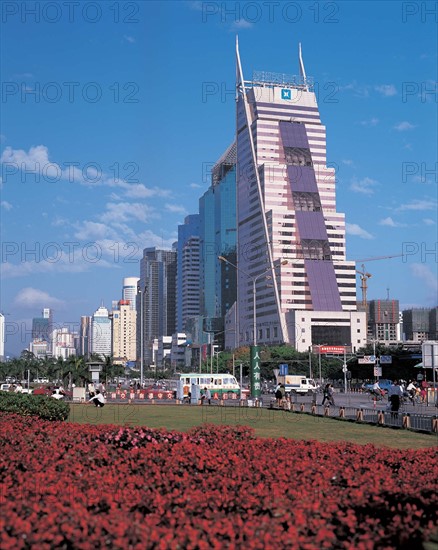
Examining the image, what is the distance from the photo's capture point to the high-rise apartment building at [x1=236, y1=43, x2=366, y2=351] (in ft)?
538

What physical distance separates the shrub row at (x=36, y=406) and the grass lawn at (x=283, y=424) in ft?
4.04

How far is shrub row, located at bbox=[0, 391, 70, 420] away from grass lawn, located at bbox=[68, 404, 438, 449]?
1.23m

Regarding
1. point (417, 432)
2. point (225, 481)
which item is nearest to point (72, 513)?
point (225, 481)

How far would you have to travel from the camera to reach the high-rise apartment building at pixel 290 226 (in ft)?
538

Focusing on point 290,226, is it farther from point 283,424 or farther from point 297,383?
point 283,424

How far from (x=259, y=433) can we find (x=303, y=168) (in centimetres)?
15533

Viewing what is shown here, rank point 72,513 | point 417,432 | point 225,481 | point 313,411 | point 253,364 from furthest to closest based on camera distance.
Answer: point 253,364
point 313,411
point 417,432
point 225,481
point 72,513

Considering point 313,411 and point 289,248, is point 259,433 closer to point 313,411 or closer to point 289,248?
point 313,411

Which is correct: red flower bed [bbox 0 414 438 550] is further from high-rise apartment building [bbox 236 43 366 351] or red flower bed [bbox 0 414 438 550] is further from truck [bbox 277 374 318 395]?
high-rise apartment building [bbox 236 43 366 351]

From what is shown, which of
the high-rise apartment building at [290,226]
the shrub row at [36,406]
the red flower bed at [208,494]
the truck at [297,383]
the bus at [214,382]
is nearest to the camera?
the red flower bed at [208,494]

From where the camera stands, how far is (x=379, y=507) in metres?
10.2

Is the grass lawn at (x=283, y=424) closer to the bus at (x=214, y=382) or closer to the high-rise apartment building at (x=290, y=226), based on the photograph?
the bus at (x=214, y=382)

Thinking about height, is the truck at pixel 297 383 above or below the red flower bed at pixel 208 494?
below

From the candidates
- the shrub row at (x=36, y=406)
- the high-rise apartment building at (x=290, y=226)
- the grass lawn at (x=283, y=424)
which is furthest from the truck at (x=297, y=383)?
the high-rise apartment building at (x=290, y=226)
